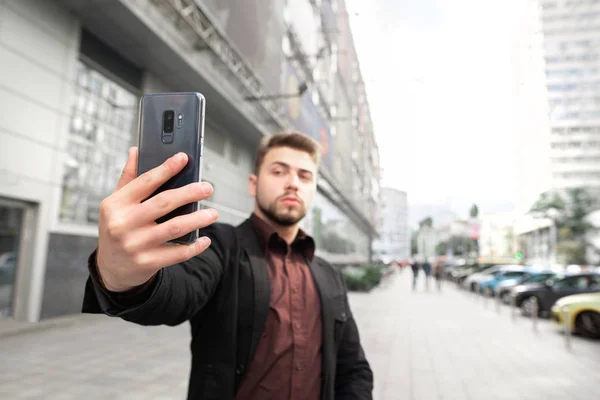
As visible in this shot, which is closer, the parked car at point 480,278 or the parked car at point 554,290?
the parked car at point 554,290

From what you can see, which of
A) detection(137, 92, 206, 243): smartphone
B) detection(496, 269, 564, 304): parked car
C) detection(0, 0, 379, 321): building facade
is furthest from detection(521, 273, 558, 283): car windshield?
detection(137, 92, 206, 243): smartphone

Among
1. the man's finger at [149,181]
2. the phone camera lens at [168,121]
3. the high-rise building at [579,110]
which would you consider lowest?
the man's finger at [149,181]

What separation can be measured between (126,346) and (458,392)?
5099mm

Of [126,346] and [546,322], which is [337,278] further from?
[546,322]

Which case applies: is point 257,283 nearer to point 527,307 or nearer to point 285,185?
point 285,185

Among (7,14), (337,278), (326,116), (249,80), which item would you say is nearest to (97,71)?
(7,14)

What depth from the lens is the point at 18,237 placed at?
767 centimetres

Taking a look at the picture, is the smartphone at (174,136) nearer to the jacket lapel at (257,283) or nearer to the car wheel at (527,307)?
the jacket lapel at (257,283)

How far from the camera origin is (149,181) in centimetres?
61

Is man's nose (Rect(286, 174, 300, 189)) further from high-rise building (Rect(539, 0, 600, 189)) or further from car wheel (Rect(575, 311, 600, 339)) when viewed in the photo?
high-rise building (Rect(539, 0, 600, 189))

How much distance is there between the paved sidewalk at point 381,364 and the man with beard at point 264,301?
294 centimetres

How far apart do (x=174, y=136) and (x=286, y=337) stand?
101 cm

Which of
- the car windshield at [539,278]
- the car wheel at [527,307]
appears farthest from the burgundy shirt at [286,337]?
the car windshield at [539,278]

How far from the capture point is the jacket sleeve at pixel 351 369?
1.70 m
